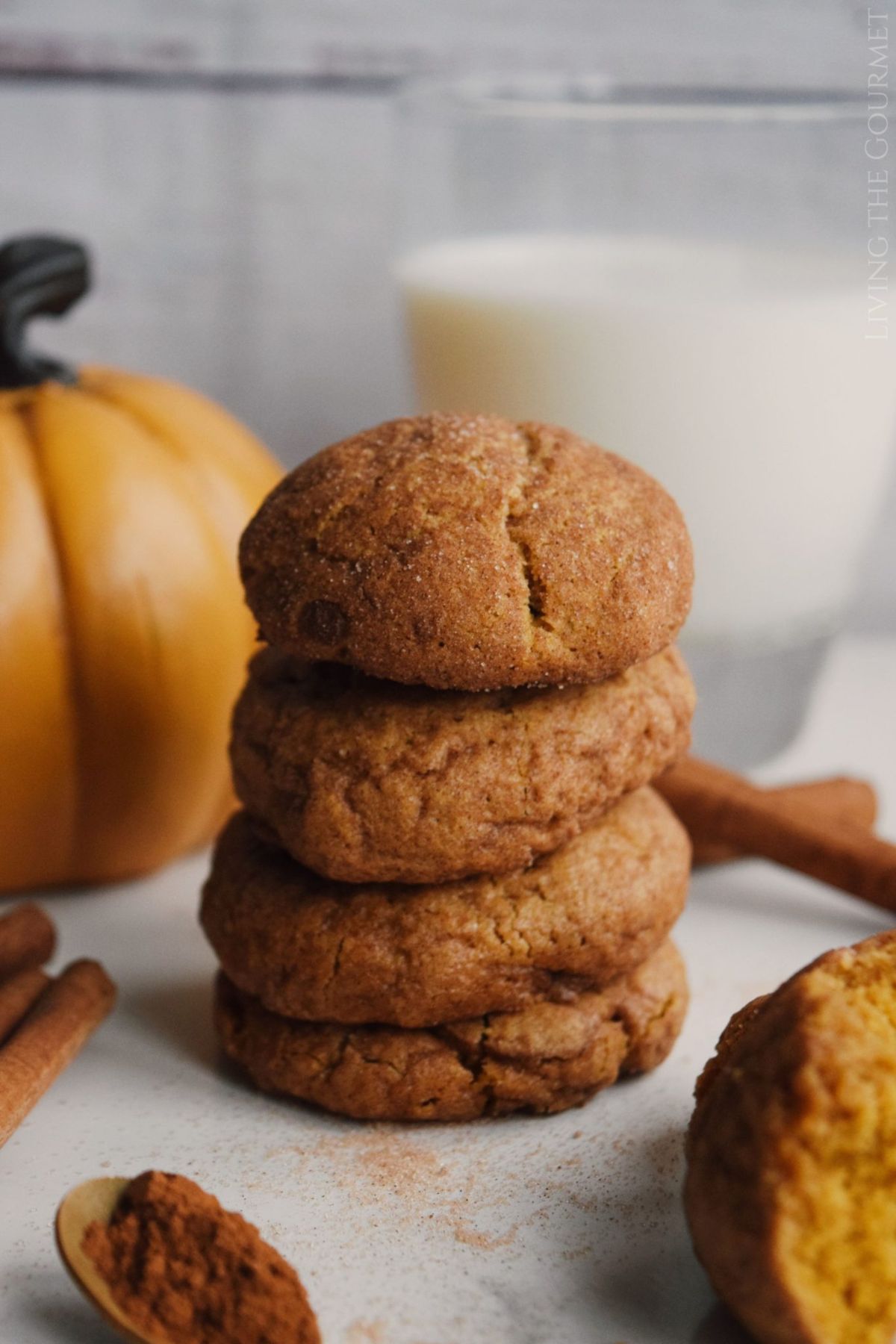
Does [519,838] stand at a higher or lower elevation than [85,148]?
lower

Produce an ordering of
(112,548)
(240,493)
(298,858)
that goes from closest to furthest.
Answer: (298,858) < (112,548) < (240,493)

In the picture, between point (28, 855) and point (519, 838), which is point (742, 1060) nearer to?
point (519, 838)

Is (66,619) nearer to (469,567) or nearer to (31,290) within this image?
(31,290)

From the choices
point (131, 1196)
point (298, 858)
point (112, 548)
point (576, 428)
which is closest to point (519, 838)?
point (298, 858)

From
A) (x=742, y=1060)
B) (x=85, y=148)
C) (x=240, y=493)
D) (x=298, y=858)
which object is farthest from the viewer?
(x=85, y=148)

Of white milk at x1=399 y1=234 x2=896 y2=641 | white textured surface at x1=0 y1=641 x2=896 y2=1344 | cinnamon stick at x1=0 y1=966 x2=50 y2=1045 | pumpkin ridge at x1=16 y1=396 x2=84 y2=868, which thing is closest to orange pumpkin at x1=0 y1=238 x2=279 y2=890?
pumpkin ridge at x1=16 y1=396 x2=84 y2=868

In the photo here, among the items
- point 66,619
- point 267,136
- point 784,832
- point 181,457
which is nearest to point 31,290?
point 181,457

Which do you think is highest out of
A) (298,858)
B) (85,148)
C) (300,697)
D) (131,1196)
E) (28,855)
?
(85,148)
